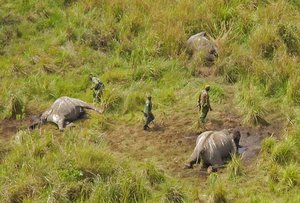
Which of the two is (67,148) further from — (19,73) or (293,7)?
(293,7)

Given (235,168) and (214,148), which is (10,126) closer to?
(214,148)

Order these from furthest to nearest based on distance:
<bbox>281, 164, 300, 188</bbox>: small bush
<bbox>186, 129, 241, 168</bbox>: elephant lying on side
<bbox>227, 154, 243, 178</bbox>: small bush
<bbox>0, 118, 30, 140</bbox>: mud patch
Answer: <bbox>0, 118, 30, 140</bbox>: mud patch
<bbox>186, 129, 241, 168</bbox>: elephant lying on side
<bbox>227, 154, 243, 178</bbox>: small bush
<bbox>281, 164, 300, 188</bbox>: small bush

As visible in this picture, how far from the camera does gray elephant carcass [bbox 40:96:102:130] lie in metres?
11.1

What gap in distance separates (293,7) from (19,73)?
7172mm

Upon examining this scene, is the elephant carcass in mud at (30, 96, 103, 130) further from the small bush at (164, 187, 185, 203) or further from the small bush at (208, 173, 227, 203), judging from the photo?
the small bush at (208, 173, 227, 203)

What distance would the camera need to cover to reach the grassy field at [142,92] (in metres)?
8.63

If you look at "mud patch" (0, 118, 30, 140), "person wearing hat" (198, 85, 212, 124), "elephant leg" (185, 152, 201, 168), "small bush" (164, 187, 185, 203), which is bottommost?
"mud patch" (0, 118, 30, 140)

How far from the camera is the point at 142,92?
12.0 meters

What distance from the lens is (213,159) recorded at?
938cm

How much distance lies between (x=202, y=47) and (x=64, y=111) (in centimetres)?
379

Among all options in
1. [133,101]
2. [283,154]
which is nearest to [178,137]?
[133,101]

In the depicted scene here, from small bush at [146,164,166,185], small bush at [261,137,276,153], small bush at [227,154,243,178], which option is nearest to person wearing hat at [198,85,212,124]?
small bush at [261,137,276,153]

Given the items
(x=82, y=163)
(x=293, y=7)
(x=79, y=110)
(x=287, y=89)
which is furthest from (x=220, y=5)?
(x=82, y=163)

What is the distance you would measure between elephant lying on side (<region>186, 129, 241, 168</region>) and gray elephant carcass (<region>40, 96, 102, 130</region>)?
273 centimetres
